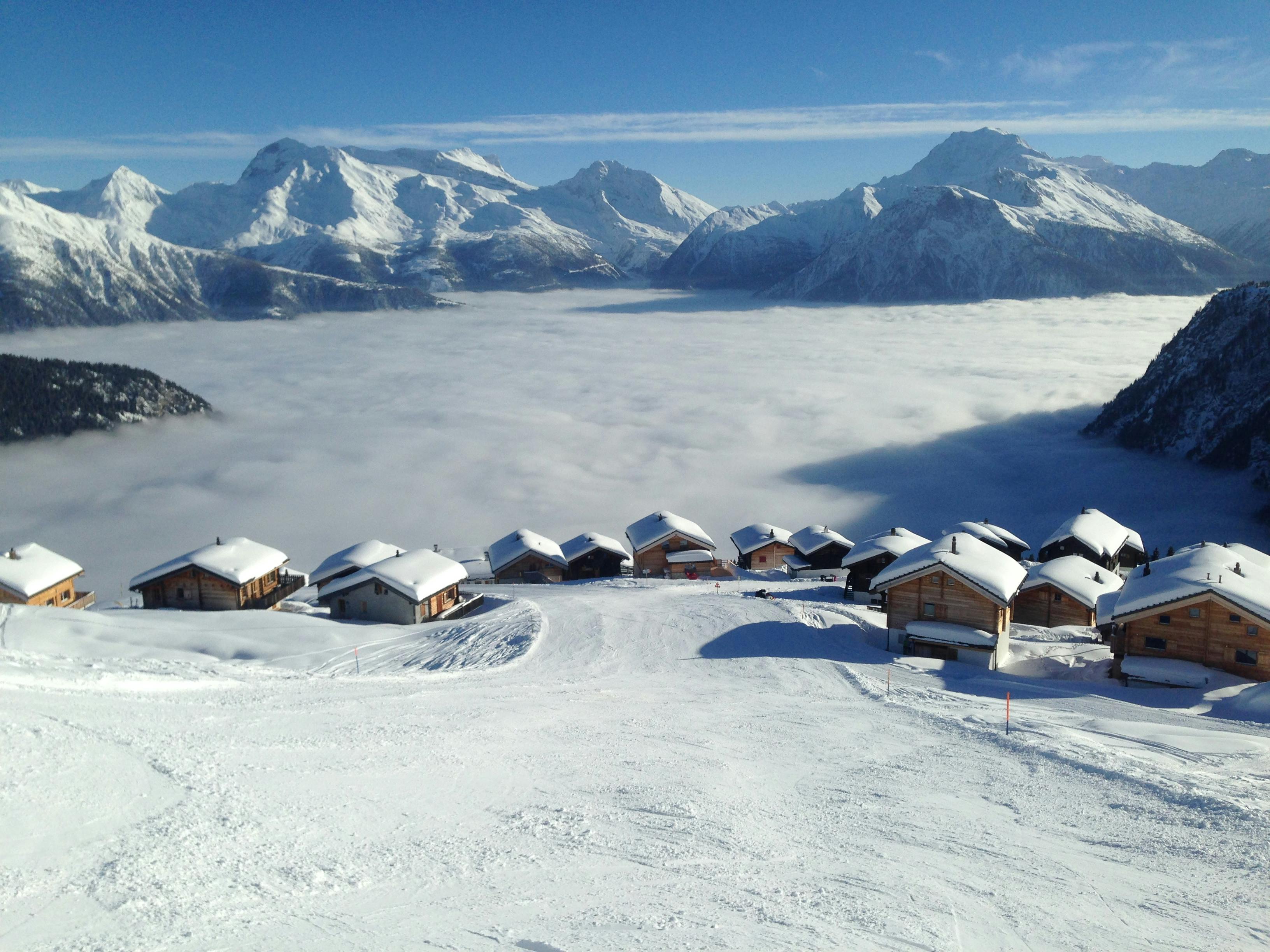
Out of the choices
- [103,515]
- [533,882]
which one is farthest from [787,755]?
[103,515]

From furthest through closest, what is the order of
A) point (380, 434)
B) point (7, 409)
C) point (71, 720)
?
point (380, 434)
point (7, 409)
point (71, 720)

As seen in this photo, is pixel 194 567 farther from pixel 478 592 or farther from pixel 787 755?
pixel 787 755

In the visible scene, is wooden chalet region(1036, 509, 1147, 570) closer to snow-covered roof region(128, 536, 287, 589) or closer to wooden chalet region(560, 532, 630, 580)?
wooden chalet region(560, 532, 630, 580)

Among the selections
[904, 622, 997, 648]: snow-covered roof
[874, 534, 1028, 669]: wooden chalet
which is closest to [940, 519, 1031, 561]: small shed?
[874, 534, 1028, 669]: wooden chalet

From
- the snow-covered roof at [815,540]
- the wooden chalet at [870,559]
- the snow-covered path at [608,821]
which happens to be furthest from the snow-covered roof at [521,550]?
the snow-covered path at [608,821]

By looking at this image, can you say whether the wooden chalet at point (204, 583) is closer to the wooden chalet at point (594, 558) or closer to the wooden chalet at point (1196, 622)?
the wooden chalet at point (594, 558)

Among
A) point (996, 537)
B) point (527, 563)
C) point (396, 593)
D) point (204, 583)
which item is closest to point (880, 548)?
point (996, 537)

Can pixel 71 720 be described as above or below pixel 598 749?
above
